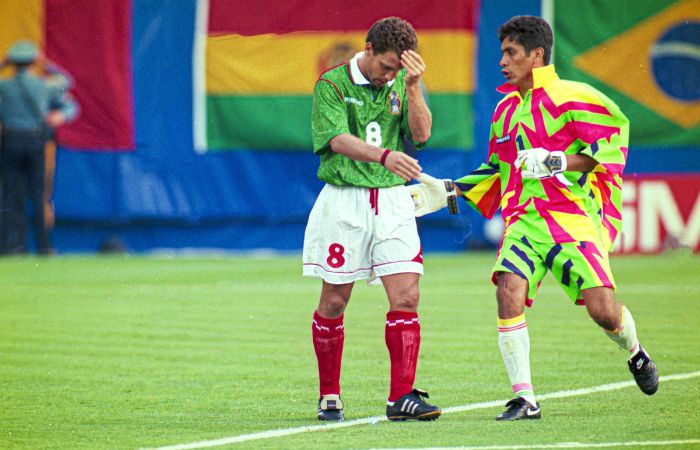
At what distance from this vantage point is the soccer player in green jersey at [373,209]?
759 cm

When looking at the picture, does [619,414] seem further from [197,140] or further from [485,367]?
[197,140]

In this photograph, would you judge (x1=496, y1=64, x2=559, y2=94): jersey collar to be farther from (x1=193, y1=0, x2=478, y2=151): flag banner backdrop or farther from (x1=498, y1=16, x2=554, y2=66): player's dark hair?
(x1=193, y1=0, x2=478, y2=151): flag banner backdrop

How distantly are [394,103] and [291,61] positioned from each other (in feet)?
40.8

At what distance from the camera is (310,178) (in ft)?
66.1

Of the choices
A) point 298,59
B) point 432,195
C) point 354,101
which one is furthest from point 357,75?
point 298,59

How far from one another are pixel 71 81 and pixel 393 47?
13.3 meters

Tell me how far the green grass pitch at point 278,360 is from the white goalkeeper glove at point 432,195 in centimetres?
112

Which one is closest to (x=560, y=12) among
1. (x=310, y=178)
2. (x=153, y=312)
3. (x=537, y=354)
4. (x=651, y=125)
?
(x=651, y=125)

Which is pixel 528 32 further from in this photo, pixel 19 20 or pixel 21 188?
pixel 19 20

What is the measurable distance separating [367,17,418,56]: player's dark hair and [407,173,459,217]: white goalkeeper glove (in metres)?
0.82

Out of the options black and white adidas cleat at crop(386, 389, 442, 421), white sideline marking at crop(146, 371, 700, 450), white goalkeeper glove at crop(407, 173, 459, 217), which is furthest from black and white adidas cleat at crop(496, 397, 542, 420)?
white goalkeeper glove at crop(407, 173, 459, 217)

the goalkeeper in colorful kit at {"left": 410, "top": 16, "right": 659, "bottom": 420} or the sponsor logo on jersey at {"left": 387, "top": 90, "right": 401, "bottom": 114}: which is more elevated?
the sponsor logo on jersey at {"left": 387, "top": 90, "right": 401, "bottom": 114}

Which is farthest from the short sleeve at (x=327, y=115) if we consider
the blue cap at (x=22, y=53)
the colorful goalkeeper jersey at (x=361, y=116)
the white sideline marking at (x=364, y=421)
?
the blue cap at (x=22, y=53)

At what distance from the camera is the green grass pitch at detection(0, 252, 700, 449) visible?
286 inches
